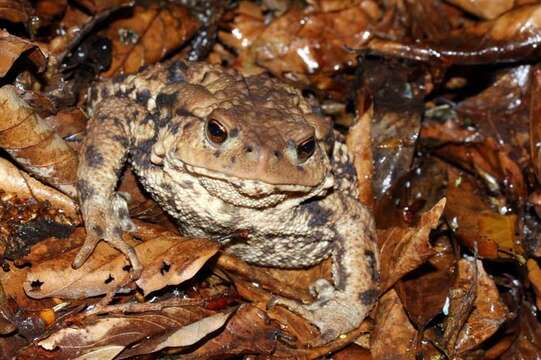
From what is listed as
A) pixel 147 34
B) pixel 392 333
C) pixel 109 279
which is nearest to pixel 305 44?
pixel 147 34

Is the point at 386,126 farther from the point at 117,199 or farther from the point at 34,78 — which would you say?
the point at 34,78

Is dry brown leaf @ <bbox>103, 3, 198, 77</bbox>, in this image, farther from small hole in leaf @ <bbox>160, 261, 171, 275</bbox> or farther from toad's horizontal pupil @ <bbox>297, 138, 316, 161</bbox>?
toad's horizontal pupil @ <bbox>297, 138, 316, 161</bbox>

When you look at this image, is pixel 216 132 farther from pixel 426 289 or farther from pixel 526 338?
pixel 526 338

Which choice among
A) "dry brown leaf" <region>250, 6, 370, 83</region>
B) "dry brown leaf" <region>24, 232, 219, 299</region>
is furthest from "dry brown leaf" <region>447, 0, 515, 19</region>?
"dry brown leaf" <region>24, 232, 219, 299</region>

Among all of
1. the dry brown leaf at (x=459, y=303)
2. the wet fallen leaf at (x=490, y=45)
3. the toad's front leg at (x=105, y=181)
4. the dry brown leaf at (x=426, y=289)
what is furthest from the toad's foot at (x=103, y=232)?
the wet fallen leaf at (x=490, y=45)

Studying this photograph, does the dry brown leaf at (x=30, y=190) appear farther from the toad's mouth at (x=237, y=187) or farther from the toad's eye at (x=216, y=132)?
the toad's eye at (x=216, y=132)

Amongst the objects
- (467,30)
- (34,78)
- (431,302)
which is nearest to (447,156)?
(467,30)

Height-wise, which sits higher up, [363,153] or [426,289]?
[363,153]
